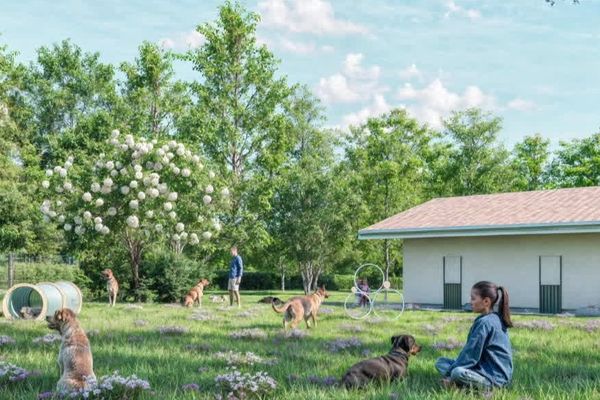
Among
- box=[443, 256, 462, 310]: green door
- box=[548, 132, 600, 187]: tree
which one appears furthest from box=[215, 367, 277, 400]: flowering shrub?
box=[548, 132, 600, 187]: tree

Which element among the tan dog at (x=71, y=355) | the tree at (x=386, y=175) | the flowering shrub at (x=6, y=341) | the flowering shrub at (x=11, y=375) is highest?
the tree at (x=386, y=175)

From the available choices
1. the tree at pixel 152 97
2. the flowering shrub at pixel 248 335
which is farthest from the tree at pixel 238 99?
the flowering shrub at pixel 248 335

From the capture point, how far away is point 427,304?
28.5 m

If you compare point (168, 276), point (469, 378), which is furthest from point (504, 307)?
point (168, 276)

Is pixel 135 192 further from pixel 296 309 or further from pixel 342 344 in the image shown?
pixel 342 344

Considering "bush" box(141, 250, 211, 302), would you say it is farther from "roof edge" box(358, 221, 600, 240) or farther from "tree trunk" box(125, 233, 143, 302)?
"roof edge" box(358, 221, 600, 240)

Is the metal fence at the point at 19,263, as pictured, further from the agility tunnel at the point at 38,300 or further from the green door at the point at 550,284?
the green door at the point at 550,284

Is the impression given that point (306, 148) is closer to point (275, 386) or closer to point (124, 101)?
point (124, 101)

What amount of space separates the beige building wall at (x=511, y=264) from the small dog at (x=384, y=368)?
18267 millimetres

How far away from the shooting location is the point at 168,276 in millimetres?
26703

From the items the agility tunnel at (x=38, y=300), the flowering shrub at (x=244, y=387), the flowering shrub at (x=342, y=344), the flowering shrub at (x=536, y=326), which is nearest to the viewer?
the flowering shrub at (x=244, y=387)

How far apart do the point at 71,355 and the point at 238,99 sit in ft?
113

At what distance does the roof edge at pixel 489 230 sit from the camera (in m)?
23.5

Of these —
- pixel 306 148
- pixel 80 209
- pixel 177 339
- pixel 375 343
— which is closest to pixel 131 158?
pixel 80 209
